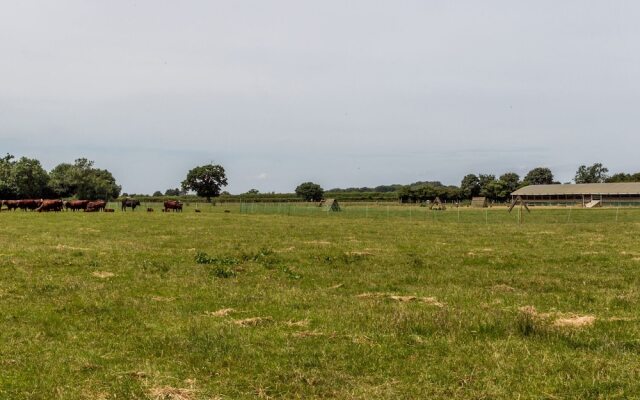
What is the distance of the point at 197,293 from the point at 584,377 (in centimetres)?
815

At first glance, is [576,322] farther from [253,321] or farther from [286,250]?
[286,250]

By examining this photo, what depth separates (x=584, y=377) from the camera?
6328 mm

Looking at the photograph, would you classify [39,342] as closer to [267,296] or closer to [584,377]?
[267,296]

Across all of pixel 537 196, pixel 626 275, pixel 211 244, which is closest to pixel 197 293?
pixel 211 244

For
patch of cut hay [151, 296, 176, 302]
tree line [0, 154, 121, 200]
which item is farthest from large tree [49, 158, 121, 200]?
patch of cut hay [151, 296, 176, 302]

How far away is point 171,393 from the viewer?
5891mm

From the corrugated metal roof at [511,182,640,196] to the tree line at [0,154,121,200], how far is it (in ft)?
376

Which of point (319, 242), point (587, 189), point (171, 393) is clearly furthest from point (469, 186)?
point (171, 393)

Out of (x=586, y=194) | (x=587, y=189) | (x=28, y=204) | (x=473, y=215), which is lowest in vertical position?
(x=473, y=215)

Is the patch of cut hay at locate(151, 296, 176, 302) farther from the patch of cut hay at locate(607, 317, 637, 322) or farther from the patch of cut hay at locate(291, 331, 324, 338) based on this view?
the patch of cut hay at locate(607, 317, 637, 322)

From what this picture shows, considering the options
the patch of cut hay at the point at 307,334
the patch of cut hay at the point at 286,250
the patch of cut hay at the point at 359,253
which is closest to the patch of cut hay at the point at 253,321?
the patch of cut hay at the point at 307,334

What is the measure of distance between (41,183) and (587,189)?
13203 cm

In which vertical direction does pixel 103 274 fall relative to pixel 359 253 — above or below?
above

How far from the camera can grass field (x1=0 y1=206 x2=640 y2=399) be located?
6.23 m
